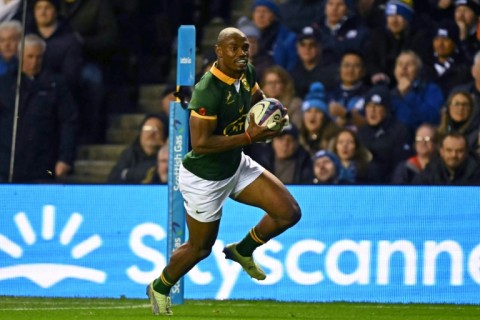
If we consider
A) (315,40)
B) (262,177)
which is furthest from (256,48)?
(262,177)

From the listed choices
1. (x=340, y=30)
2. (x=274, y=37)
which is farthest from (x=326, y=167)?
(x=274, y=37)

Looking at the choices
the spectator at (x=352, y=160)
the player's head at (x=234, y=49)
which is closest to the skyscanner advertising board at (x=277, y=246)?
the spectator at (x=352, y=160)

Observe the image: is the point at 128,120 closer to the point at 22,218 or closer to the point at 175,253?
the point at 22,218

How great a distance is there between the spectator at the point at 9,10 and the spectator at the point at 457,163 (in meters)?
5.89

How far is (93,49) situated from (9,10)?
47.1 inches

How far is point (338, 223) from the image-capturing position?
13.1 meters

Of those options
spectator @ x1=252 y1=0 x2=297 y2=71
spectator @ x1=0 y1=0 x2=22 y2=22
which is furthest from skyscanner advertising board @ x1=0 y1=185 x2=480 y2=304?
spectator @ x1=0 y1=0 x2=22 y2=22

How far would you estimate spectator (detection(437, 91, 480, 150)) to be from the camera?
48.8 ft

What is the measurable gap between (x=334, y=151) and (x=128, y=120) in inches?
139

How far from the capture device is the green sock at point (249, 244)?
10.9 m

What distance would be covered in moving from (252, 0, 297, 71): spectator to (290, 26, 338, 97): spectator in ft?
0.54

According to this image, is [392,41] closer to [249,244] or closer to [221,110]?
[249,244]

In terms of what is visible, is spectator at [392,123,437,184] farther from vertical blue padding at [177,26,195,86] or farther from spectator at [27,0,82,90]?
spectator at [27,0,82,90]

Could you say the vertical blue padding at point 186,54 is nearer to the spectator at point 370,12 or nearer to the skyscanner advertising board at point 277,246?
the skyscanner advertising board at point 277,246
